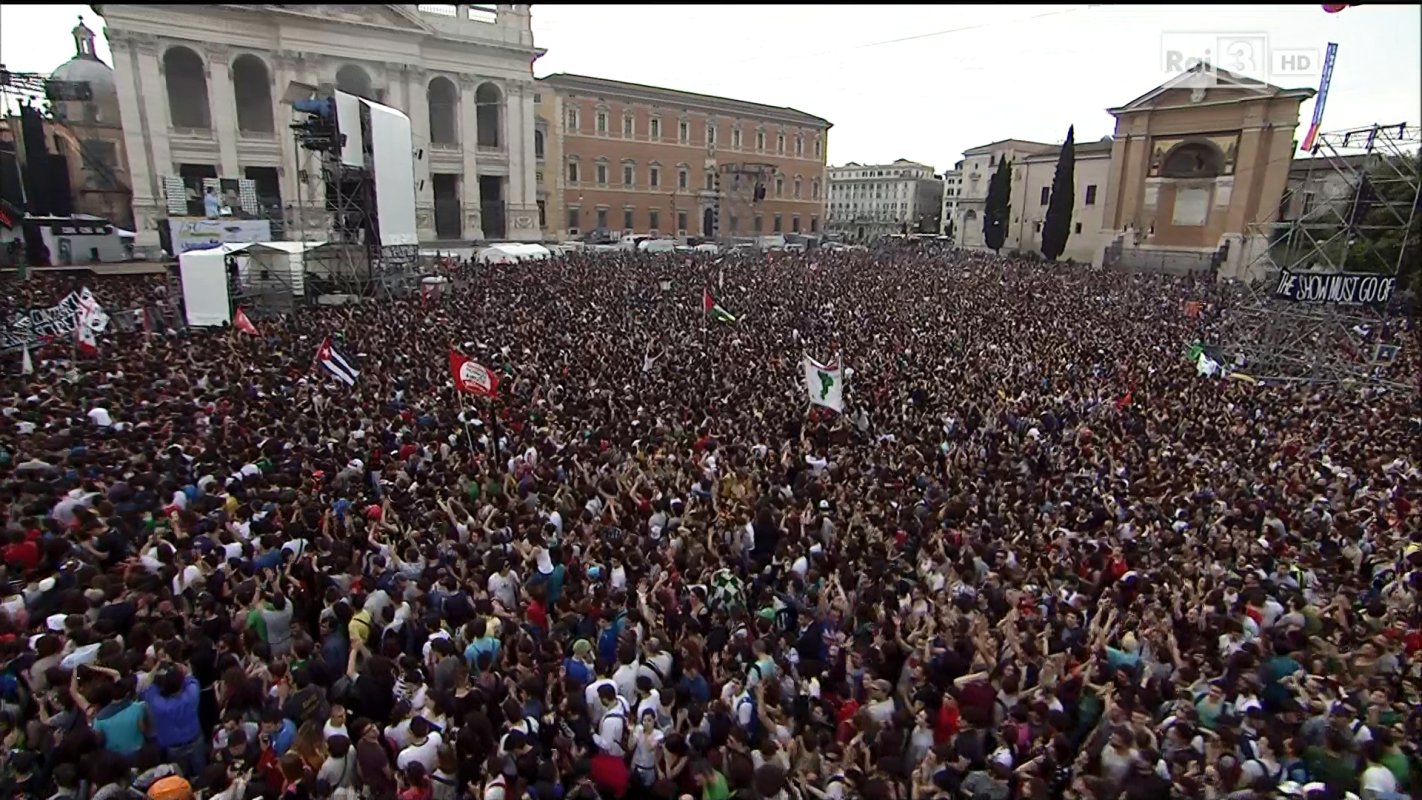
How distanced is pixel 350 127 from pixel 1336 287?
24.1 meters

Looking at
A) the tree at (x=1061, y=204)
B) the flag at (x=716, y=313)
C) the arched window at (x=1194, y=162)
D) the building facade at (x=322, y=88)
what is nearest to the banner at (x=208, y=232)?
the building facade at (x=322, y=88)

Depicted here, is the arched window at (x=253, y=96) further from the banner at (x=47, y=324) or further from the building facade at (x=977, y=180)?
the building facade at (x=977, y=180)

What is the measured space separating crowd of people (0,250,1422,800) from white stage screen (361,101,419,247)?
10643 mm

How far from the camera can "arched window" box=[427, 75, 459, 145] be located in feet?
148

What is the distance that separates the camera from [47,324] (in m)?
15.2

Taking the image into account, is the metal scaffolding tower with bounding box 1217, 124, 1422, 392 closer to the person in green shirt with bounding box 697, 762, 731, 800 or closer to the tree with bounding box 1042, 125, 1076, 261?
the person in green shirt with bounding box 697, 762, 731, 800

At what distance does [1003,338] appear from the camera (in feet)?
60.5

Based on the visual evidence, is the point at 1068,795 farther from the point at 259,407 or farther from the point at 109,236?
the point at 109,236

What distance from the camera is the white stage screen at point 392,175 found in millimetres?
22156

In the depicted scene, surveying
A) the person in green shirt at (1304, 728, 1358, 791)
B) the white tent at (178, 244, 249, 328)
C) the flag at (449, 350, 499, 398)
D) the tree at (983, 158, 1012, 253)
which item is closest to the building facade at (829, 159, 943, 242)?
the tree at (983, 158, 1012, 253)

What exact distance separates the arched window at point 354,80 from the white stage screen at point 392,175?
817 inches

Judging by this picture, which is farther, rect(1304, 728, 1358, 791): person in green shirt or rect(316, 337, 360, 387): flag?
rect(316, 337, 360, 387): flag

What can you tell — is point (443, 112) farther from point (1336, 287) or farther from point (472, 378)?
point (1336, 287)

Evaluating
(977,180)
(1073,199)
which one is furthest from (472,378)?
(977,180)
